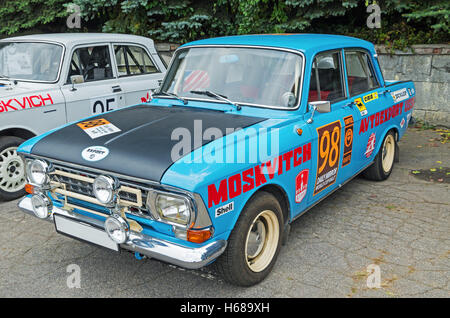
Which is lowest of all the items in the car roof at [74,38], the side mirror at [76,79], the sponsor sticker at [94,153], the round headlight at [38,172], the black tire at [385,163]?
the black tire at [385,163]

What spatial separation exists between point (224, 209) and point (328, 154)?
1523 millimetres

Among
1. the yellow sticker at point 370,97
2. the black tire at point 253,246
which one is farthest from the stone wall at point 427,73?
the black tire at point 253,246

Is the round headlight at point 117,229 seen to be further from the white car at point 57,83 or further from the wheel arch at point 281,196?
the white car at point 57,83

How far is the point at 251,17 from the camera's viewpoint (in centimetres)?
965

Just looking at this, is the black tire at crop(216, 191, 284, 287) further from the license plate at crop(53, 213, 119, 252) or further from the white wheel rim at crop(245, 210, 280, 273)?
the license plate at crop(53, 213, 119, 252)

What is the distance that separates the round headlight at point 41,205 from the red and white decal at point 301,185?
77.7 inches

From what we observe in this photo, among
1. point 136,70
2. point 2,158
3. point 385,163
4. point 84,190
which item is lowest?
point 385,163

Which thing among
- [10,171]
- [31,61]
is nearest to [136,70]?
[31,61]

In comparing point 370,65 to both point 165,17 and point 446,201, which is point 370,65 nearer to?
point 446,201

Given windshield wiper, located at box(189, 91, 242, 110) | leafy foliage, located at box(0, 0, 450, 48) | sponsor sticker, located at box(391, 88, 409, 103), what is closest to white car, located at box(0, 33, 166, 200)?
windshield wiper, located at box(189, 91, 242, 110)

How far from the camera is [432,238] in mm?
4242

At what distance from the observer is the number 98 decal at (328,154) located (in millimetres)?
3980

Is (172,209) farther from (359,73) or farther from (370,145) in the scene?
(359,73)

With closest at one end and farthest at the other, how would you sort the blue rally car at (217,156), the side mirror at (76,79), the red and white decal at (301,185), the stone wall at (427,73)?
the blue rally car at (217,156), the red and white decal at (301,185), the side mirror at (76,79), the stone wall at (427,73)
